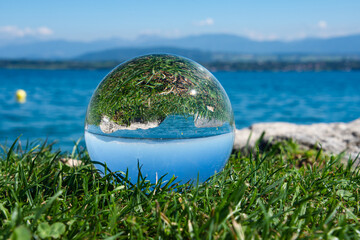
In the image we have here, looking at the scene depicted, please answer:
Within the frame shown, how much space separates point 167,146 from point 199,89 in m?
0.53

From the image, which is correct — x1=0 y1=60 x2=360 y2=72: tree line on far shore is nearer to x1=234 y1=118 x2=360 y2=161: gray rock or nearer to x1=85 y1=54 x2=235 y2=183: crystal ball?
x1=234 y1=118 x2=360 y2=161: gray rock

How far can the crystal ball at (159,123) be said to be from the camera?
259cm

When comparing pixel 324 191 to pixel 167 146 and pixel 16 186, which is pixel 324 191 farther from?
pixel 16 186

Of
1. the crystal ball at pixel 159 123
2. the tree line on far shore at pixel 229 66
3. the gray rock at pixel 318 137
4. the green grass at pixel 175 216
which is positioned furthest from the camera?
the tree line on far shore at pixel 229 66

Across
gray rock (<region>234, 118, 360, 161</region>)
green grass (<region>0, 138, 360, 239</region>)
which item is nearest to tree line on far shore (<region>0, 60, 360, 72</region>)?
gray rock (<region>234, 118, 360, 161</region>)

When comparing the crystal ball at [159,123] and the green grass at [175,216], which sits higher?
the crystal ball at [159,123]

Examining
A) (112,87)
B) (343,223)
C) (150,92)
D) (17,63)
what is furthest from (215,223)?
(17,63)

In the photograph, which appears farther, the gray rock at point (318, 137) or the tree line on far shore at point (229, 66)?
the tree line on far shore at point (229, 66)

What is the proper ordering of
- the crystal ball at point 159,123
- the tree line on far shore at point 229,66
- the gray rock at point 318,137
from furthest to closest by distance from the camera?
the tree line on far shore at point 229,66 → the gray rock at point 318,137 → the crystal ball at point 159,123

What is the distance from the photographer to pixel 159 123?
256 cm

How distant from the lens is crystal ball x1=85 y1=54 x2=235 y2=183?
2.59 meters

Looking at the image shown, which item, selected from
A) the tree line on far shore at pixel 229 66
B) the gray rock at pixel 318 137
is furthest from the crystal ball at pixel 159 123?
the tree line on far shore at pixel 229 66

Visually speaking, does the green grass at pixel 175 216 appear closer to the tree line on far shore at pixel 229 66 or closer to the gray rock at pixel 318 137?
the gray rock at pixel 318 137

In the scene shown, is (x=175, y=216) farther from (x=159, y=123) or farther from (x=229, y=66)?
(x=229, y=66)
